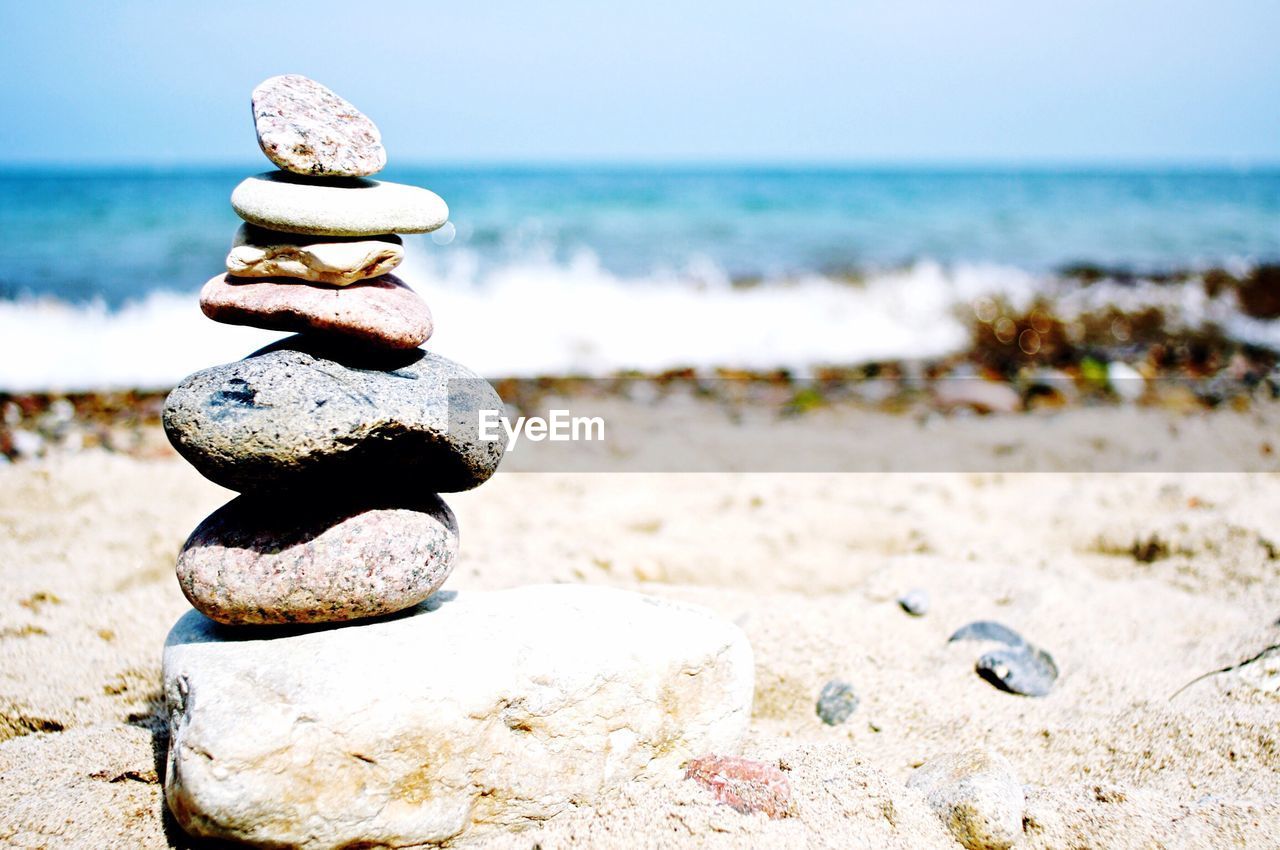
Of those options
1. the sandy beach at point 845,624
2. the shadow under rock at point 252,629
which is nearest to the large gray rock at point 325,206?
the shadow under rock at point 252,629

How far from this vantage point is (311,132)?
8.55ft

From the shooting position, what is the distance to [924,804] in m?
2.56

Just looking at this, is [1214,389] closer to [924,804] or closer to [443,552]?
[924,804]

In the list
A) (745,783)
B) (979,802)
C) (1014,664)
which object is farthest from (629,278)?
(979,802)

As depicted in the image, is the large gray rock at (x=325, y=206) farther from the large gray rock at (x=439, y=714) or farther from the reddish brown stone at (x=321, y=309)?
the large gray rock at (x=439, y=714)

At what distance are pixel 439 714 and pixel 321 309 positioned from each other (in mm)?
1213

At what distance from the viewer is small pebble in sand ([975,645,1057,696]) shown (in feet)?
11.0

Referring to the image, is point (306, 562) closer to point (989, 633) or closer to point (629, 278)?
point (989, 633)

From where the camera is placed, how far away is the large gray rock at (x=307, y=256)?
2.62 meters

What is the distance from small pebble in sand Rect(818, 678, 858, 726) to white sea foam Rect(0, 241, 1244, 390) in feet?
20.4

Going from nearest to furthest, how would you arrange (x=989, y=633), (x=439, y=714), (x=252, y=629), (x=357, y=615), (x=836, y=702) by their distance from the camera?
(x=439, y=714) → (x=357, y=615) → (x=252, y=629) → (x=836, y=702) → (x=989, y=633)

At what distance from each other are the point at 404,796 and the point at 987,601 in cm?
279

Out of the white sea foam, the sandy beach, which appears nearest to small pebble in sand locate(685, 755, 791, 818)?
the sandy beach

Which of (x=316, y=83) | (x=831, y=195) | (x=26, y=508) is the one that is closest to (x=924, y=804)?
(x=316, y=83)
